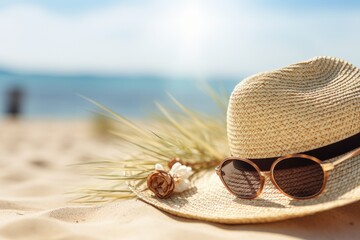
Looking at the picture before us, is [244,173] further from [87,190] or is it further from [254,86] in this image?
[87,190]

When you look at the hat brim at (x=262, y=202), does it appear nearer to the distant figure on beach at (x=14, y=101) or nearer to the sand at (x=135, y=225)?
the sand at (x=135, y=225)

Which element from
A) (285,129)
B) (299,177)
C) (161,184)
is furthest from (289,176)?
(161,184)

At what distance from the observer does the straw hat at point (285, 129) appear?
1.61 meters

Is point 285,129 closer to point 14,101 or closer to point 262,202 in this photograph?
point 262,202

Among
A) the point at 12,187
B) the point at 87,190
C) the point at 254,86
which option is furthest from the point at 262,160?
the point at 12,187

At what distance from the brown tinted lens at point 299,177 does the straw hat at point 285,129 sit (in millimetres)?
30

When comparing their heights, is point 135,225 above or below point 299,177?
below

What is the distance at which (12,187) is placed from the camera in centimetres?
263

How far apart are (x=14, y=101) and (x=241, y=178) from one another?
33.7ft

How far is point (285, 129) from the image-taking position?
1.71m

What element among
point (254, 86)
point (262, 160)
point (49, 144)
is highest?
point (254, 86)

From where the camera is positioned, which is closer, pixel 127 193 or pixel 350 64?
pixel 350 64

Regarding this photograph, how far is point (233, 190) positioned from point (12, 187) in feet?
4.29

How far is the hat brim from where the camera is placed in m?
1.53
